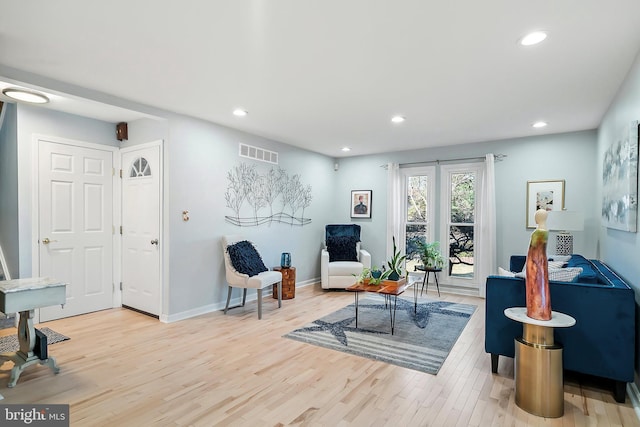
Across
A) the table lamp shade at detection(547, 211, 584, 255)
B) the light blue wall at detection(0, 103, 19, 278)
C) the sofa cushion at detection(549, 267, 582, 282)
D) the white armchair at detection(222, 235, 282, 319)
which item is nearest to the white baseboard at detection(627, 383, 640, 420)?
the sofa cushion at detection(549, 267, 582, 282)

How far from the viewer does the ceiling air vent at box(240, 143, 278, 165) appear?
484 cm

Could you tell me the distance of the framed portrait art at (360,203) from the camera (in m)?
6.43

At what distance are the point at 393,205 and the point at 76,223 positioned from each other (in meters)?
4.63

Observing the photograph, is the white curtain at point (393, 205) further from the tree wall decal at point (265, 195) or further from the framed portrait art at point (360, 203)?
the tree wall decal at point (265, 195)

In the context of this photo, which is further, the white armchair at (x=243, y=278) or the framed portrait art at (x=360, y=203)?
the framed portrait art at (x=360, y=203)

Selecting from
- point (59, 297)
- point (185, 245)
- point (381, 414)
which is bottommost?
point (381, 414)

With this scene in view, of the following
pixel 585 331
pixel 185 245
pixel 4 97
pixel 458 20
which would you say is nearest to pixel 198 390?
pixel 185 245

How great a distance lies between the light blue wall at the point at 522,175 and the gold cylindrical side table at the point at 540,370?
3119 mm

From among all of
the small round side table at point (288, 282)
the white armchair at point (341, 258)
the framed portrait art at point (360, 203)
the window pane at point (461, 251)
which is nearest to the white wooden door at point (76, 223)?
the small round side table at point (288, 282)

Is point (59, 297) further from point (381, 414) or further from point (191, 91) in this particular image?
point (381, 414)

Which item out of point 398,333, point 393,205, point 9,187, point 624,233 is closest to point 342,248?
point 393,205

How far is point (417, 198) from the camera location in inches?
236

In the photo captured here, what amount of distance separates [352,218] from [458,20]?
15.6 ft

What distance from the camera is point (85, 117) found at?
4.19m
